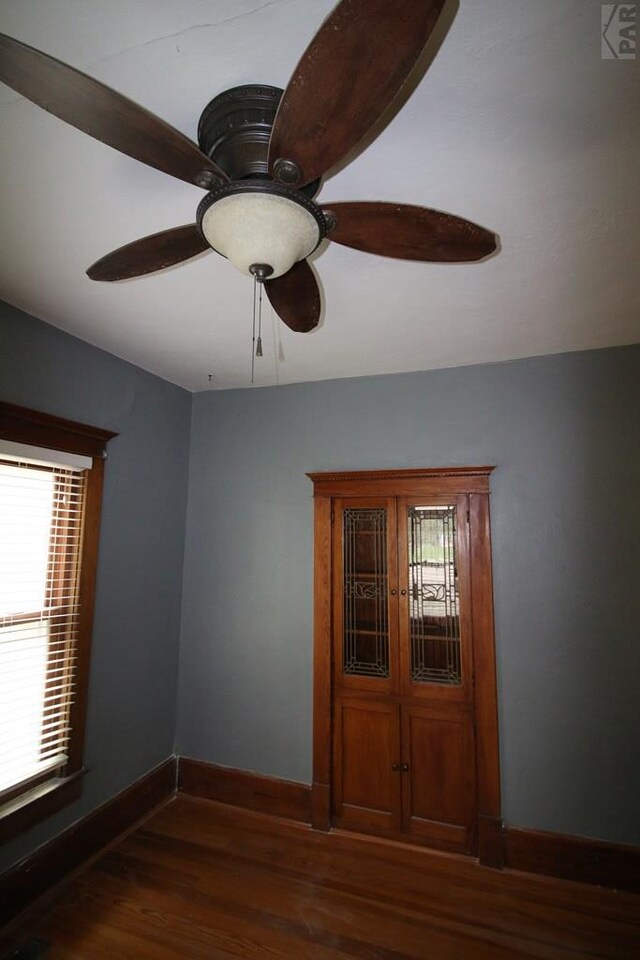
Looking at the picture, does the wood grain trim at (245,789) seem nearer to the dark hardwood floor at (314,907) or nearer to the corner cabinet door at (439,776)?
the dark hardwood floor at (314,907)

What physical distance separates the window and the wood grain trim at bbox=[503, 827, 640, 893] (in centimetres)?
240

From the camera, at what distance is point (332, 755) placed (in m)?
2.94

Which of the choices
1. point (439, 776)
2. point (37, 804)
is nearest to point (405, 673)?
point (439, 776)

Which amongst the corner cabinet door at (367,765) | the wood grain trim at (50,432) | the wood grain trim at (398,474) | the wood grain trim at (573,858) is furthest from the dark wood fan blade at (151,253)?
the wood grain trim at (573,858)

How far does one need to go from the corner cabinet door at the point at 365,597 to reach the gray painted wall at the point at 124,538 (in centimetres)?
121

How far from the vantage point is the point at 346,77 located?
0.81 metres

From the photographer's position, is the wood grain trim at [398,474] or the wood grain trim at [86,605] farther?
the wood grain trim at [398,474]

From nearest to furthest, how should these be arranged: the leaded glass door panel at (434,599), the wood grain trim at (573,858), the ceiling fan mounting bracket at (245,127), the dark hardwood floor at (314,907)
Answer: the ceiling fan mounting bracket at (245,127) < the dark hardwood floor at (314,907) < the wood grain trim at (573,858) < the leaded glass door panel at (434,599)

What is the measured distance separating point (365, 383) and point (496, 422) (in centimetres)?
89

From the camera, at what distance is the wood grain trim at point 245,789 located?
9.71ft

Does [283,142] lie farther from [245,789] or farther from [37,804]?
[245,789]

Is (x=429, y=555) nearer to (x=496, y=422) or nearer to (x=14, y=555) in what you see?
(x=496, y=422)

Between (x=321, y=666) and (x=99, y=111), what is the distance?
113 inches

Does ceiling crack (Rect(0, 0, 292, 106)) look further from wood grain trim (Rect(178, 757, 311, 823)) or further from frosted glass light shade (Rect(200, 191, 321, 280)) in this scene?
wood grain trim (Rect(178, 757, 311, 823))
